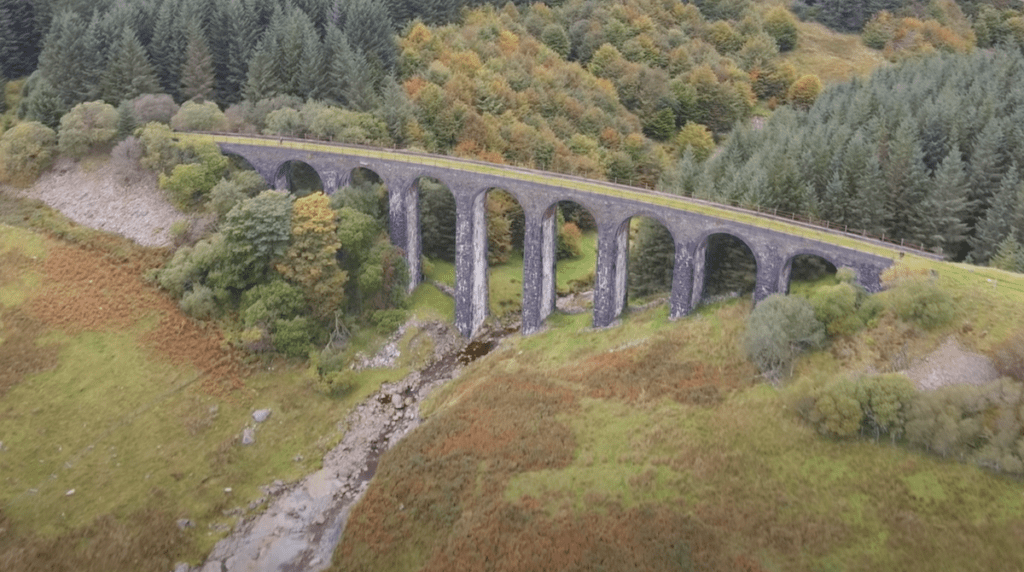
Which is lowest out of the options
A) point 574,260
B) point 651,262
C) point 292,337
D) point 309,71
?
point 574,260

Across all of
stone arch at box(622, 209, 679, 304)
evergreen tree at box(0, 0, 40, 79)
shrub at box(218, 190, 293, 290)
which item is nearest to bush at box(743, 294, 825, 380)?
stone arch at box(622, 209, 679, 304)

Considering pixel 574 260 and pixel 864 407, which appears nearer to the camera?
pixel 864 407

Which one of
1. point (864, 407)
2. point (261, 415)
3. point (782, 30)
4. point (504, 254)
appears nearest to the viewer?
point (864, 407)

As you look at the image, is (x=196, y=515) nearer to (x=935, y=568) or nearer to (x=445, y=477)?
(x=445, y=477)

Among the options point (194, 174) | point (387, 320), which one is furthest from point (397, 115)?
point (387, 320)

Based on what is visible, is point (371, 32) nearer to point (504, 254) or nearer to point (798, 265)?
point (504, 254)

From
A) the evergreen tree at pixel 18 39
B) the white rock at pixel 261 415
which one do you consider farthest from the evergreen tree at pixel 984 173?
the evergreen tree at pixel 18 39

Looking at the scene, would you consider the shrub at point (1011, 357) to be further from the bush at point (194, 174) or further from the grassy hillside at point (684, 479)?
the bush at point (194, 174)
